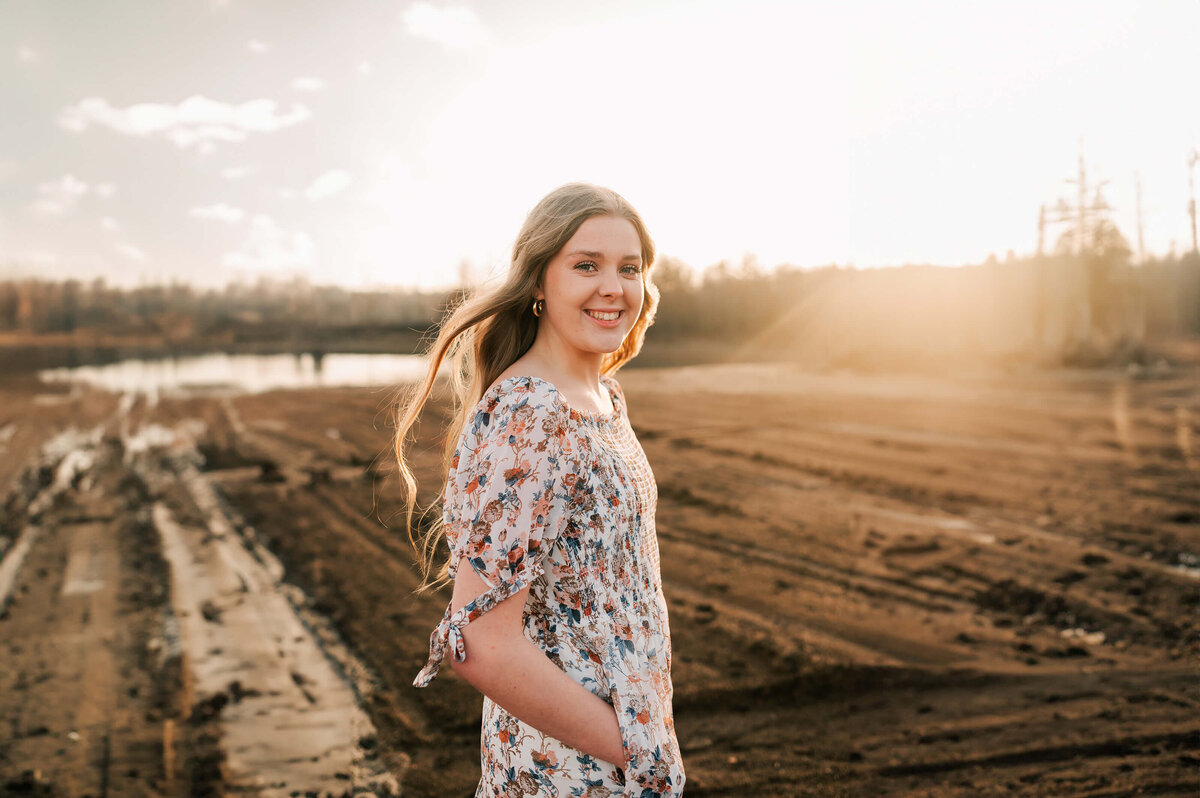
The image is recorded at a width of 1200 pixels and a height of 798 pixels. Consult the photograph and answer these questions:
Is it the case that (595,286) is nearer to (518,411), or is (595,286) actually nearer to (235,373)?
(518,411)

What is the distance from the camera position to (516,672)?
1312 mm

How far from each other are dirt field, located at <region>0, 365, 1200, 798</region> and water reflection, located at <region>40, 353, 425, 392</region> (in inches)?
509

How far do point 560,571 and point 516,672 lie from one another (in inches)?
8.0

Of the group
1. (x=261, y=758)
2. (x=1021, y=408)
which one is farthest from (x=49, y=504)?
(x=1021, y=408)

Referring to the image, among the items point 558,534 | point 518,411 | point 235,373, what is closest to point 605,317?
point 518,411

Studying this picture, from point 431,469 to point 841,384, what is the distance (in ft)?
50.5

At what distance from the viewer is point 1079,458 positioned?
11.0 meters

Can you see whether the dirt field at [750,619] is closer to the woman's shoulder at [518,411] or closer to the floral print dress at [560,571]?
the floral print dress at [560,571]

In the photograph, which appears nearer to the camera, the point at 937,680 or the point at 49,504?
the point at 937,680

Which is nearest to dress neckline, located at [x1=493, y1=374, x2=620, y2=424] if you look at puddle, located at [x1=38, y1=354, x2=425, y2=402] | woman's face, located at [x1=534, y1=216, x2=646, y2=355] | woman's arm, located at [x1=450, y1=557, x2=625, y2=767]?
woman's face, located at [x1=534, y1=216, x2=646, y2=355]

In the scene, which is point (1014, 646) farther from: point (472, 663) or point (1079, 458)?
point (1079, 458)

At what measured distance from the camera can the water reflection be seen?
92.4 ft

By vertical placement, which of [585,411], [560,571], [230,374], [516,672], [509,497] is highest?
[230,374]

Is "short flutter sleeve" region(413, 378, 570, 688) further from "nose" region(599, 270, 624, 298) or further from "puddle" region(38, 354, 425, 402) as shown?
"puddle" region(38, 354, 425, 402)
